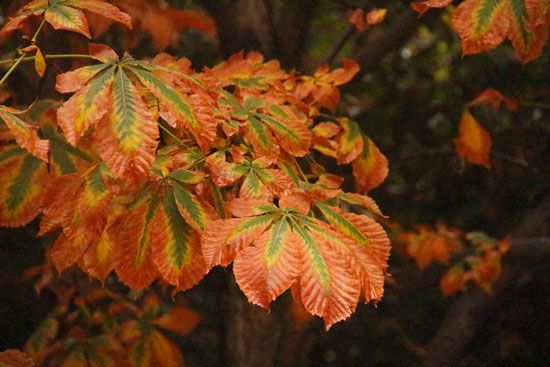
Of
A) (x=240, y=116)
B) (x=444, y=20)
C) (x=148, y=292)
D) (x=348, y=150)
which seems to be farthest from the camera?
(x=444, y=20)

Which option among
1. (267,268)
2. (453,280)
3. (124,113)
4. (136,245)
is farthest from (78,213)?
(453,280)

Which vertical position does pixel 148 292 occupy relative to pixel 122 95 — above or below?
below

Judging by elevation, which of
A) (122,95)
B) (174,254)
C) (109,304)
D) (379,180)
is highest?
(122,95)

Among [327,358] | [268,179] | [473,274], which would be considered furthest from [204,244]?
[327,358]

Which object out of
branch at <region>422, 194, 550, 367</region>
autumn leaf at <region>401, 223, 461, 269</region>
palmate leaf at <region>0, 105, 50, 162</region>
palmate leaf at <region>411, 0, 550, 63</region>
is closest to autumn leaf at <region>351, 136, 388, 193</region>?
palmate leaf at <region>411, 0, 550, 63</region>

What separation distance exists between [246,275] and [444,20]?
2341 mm

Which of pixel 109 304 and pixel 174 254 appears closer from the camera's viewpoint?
pixel 174 254

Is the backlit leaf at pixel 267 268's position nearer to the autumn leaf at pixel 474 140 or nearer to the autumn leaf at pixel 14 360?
the autumn leaf at pixel 14 360

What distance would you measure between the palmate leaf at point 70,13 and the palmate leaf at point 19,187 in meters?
0.24

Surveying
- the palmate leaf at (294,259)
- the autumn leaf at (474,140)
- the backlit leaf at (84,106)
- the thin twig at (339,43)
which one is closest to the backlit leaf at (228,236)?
the palmate leaf at (294,259)

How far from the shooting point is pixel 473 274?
2.25 metres

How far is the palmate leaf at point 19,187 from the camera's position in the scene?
1.09 metres

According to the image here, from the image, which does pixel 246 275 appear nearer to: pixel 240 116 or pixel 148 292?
pixel 240 116

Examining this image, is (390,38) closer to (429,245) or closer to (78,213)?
(429,245)
